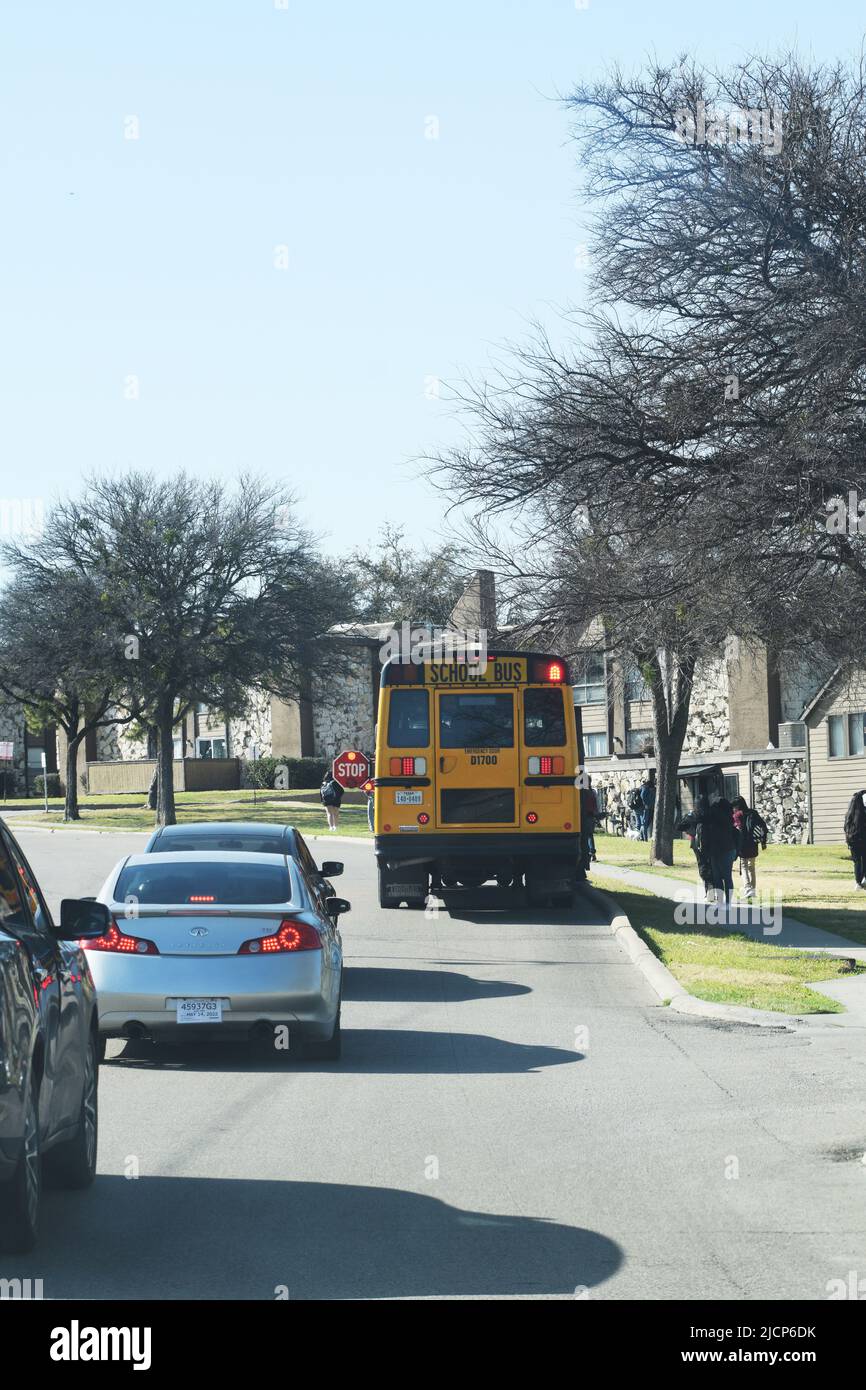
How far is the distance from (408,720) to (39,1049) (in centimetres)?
1659

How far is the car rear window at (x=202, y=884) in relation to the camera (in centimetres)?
1197

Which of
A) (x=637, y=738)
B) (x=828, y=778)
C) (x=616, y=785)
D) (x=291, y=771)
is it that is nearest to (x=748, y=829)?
(x=828, y=778)

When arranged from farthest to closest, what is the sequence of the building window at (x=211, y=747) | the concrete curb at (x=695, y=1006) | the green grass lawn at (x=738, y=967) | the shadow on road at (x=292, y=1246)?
the building window at (x=211, y=747), the green grass lawn at (x=738, y=967), the concrete curb at (x=695, y=1006), the shadow on road at (x=292, y=1246)

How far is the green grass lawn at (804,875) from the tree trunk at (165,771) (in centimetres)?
1328

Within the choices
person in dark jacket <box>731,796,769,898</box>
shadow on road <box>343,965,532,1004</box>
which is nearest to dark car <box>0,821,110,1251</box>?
shadow on road <box>343,965,532,1004</box>

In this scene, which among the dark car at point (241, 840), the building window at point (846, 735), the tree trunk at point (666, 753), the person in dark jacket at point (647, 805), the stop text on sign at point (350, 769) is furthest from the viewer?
the person in dark jacket at point (647, 805)

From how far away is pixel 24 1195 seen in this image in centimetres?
632

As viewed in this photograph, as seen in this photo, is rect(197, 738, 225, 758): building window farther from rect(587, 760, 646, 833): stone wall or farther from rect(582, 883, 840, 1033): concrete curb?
rect(582, 883, 840, 1033): concrete curb

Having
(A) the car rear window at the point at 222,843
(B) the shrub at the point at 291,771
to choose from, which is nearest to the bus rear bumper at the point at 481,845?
(A) the car rear window at the point at 222,843

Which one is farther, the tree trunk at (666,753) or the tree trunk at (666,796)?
the tree trunk at (666,796)

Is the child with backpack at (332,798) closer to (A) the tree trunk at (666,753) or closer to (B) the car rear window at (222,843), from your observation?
(A) the tree trunk at (666,753)

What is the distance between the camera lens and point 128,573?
175 feet

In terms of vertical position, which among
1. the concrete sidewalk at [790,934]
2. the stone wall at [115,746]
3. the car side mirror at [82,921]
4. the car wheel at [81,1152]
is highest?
the stone wall at [115,746]

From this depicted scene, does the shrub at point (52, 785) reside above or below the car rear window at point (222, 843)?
above
